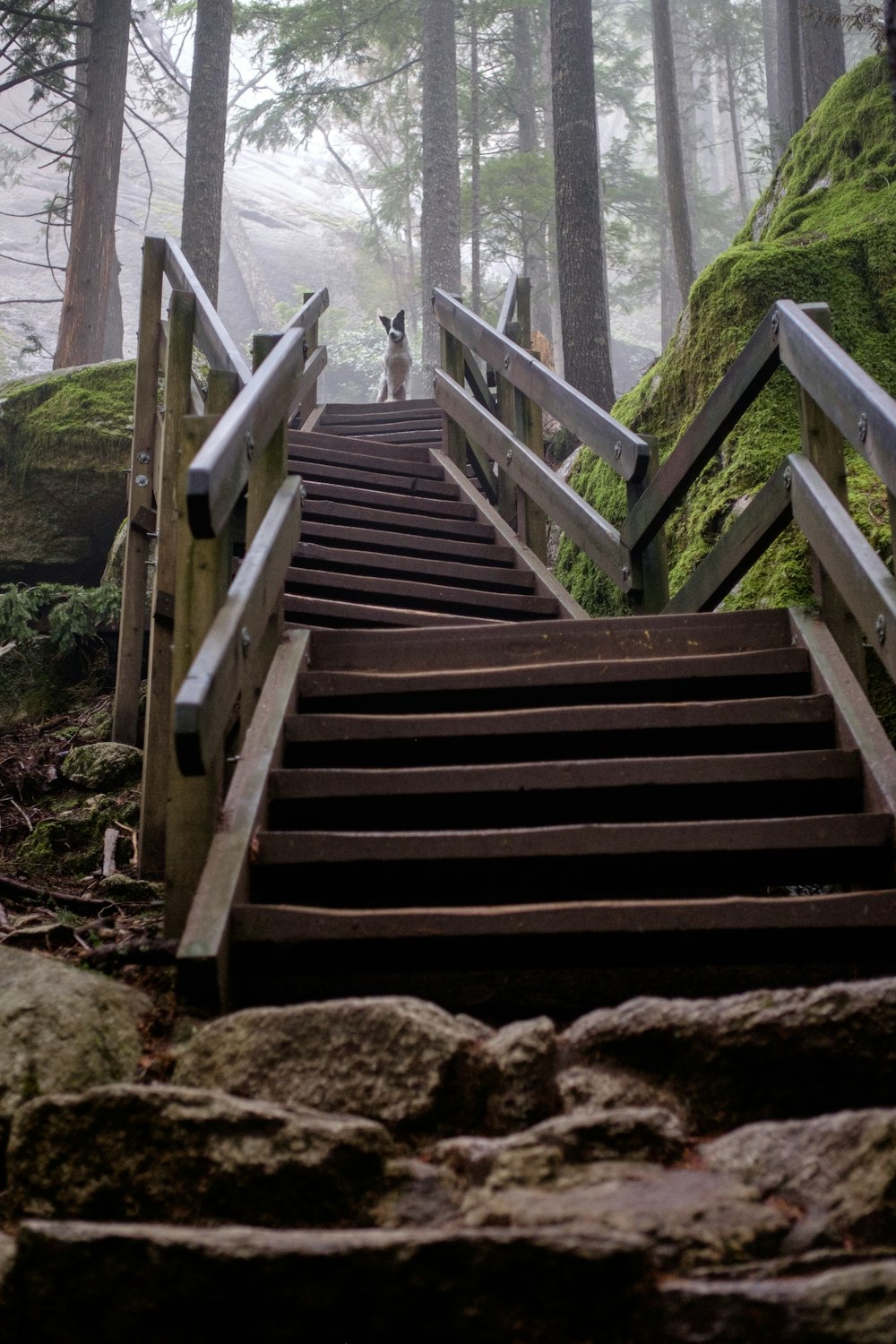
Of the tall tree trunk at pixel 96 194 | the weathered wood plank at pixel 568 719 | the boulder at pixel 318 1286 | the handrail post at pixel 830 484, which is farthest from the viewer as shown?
the tall tree trunk at pixel 96 194

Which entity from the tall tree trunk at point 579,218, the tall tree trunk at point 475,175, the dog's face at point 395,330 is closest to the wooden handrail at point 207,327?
the tall tree trunk at point 579,218

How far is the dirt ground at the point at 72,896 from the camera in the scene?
2832 mm

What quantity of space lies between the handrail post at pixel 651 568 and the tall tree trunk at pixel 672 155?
9896mm

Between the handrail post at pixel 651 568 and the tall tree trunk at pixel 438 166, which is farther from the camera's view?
the tall tree trunk at pixel 438 166

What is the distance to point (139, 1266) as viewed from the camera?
1673mm

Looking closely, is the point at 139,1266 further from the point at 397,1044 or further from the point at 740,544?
the point at 740,544

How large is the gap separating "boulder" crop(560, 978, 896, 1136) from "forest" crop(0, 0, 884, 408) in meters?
6.76

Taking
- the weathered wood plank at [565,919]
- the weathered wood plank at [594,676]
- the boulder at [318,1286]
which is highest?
the weathered wood plank at [594,676]

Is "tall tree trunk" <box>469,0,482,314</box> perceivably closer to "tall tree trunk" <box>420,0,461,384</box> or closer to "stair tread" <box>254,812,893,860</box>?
"tall tree trunk" <box>420,0,461,384</box>

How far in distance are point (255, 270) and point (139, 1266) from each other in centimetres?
4504

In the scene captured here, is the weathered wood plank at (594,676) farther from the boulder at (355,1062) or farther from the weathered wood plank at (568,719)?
the boulder at (355,1062)

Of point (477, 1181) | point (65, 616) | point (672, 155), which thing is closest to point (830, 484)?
point (477, 1181)

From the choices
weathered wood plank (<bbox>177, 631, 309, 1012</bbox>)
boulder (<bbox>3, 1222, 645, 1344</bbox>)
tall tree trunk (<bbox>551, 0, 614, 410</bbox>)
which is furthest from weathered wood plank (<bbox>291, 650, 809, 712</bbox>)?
tall tree trunk (<bbox>551, 0, 614, 410</bbox>)

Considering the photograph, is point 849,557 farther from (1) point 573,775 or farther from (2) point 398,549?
(2) point 398,549
